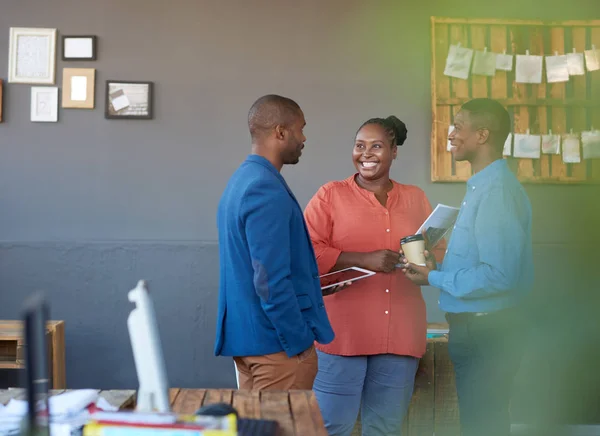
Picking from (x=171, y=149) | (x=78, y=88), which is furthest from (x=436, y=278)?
(x=78, y=88)

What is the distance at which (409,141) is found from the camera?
3.99 m

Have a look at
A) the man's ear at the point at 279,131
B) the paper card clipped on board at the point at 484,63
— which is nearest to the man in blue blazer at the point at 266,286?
the man's ear at the point at 279,131

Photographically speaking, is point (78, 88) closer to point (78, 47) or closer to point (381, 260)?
point (78, 47)

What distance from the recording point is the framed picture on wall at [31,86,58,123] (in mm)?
3848

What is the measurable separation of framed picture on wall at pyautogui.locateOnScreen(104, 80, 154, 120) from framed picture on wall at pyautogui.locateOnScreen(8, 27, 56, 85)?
36 centimetres

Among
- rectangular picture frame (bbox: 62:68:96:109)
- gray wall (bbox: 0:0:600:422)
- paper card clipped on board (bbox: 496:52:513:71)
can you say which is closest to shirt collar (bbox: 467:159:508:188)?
paper card clipped on board (bbox: 496:52:513:71)

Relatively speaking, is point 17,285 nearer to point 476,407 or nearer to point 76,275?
point 76,275

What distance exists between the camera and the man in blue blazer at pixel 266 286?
1790 millimetres

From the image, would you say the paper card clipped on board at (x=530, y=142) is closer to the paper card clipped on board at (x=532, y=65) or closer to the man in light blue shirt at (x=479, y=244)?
the paper card clipped on board at (x=532, y=65)

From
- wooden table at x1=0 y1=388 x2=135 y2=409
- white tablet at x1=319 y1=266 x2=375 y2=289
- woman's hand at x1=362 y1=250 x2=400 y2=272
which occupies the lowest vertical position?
wooden table at x1=0 y1=388 x2=135 y2=409

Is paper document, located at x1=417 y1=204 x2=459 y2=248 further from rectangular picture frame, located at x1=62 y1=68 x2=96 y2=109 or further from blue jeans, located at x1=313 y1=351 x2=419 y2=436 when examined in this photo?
rectangular picture frame, located at x1=62 y1=68 x2=96 y2=109

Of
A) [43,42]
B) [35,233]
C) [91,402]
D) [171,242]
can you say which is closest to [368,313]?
[91,402]

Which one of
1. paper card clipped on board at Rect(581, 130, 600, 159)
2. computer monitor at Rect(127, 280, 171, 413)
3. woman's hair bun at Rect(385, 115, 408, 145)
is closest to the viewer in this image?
paper card clipped on board at Rect(581, 130, 600, 159)

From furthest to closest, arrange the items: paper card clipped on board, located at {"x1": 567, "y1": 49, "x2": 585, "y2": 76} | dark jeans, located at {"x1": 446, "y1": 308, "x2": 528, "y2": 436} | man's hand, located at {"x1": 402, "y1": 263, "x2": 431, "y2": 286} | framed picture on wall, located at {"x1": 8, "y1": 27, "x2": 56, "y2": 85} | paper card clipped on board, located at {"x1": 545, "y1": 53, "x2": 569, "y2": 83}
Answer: framed picture on wall, located at {"x1": 8, "y1": 27, "x2": 56, "y2": 85}
man's hand, located at {"x1": 402, "y1": 263, "x2": 431, "y2": 286}
paper card clipped on board, located at {"x1": 545, "y1": 53, "x2": 569, "y2": 83}
paper card clipped on board, located at {"x1": 567, "y1": 49, "x2": 585, "y2": 76}
dark jeans, located at {"x1": 446, "y1": 308, "x2": 528, "y2": 436}
